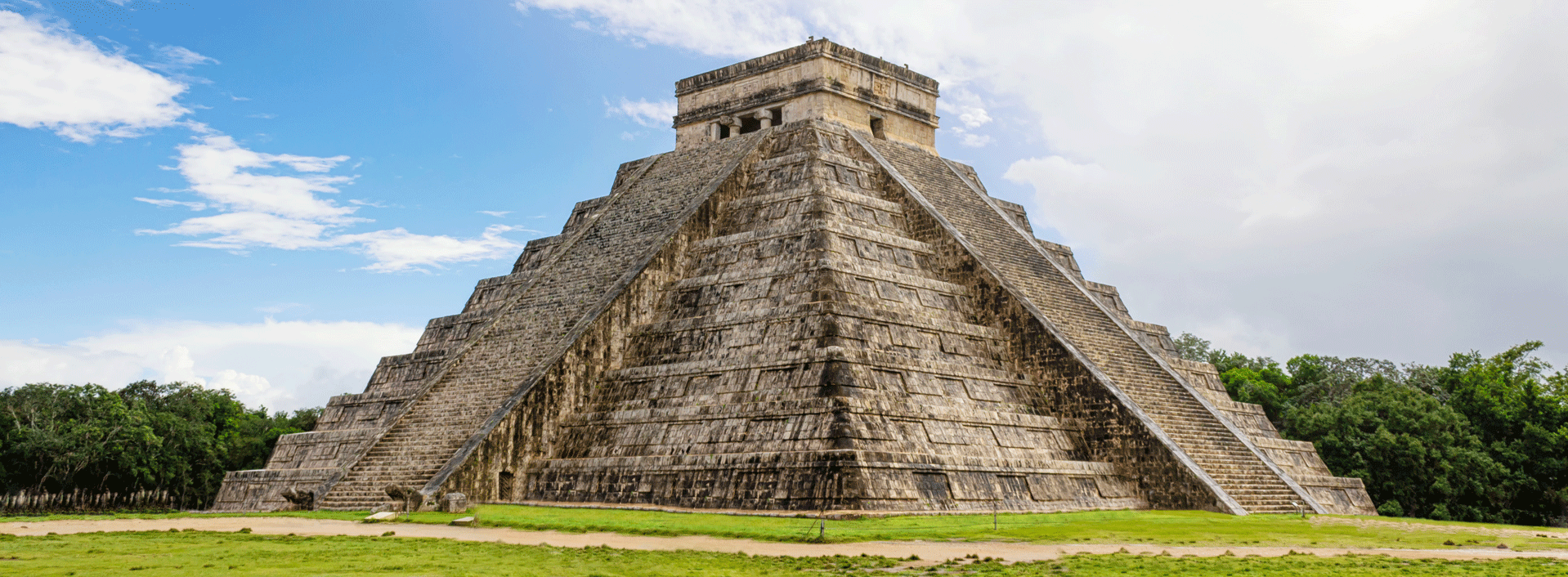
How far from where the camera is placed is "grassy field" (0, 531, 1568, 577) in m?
10.9

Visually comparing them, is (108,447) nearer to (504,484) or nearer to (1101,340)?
(504,484)

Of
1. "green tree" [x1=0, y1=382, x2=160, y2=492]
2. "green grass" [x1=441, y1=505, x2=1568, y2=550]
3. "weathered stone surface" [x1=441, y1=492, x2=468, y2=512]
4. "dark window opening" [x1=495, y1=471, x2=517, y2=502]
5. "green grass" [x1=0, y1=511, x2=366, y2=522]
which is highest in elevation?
"green tree" [x1=0, y1=382, x2=160, y2=492]

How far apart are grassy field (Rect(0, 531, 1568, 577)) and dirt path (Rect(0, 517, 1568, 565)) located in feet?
2.04

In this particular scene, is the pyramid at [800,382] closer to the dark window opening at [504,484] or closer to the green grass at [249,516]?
the dark window opening at [504,484]

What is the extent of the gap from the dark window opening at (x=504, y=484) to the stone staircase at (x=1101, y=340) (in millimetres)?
10012

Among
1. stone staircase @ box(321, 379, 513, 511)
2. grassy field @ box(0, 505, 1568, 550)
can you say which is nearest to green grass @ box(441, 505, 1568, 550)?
grassy field @ box(0, 505, 1568, 550)

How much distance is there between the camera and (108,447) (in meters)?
33.8

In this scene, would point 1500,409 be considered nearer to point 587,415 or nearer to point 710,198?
point 710,198

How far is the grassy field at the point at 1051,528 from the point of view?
1466cm

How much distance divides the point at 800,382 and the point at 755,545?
19.9ft

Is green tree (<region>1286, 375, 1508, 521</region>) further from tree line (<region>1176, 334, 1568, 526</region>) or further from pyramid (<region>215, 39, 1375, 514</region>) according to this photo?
Answer: pyramid (<region>215, 39, 1375, 514</region>)

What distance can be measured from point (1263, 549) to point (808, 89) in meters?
19.2

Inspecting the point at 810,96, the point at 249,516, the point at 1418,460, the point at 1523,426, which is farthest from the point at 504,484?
the point at 1523,426

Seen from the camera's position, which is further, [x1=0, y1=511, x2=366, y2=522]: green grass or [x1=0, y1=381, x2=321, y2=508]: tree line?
[x1=0, y1=381, x2=321, y2=508]: tree line
